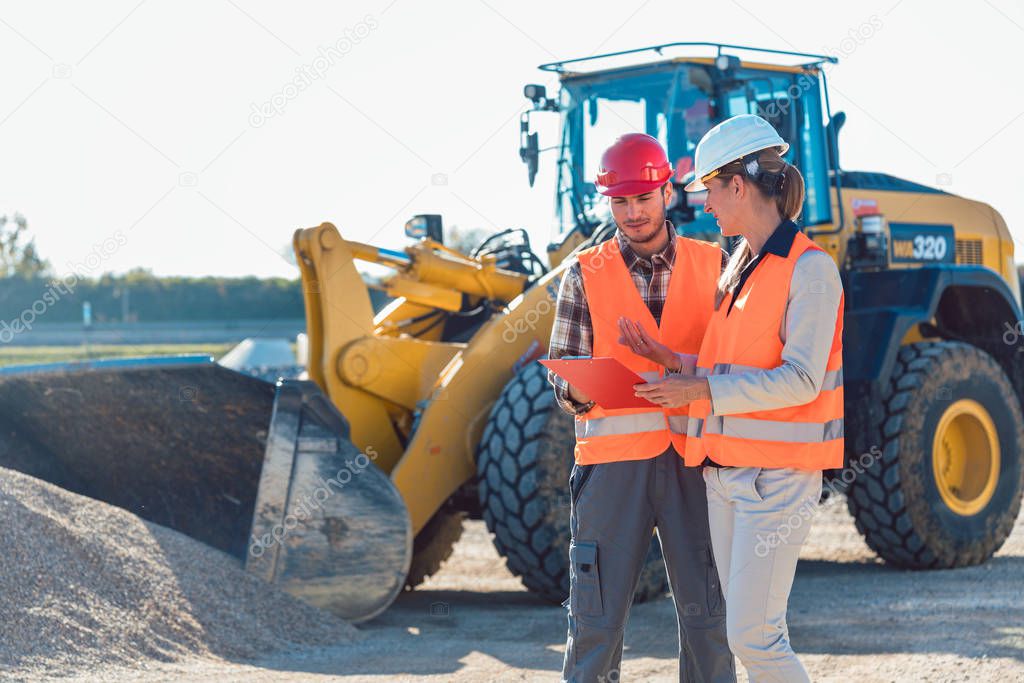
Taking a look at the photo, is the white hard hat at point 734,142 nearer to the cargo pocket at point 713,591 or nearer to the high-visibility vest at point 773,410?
the high-visibility vest at point 773,410

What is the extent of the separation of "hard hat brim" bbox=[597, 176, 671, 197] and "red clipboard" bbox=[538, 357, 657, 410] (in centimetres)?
55

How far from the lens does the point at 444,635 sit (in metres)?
5.62

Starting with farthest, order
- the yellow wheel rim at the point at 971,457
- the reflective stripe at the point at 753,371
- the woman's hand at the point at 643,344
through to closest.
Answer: the yellow wheel rim at the point at 971,457
the woman's hand at the point at 643,344
the reflective stripe at the point at 753,371

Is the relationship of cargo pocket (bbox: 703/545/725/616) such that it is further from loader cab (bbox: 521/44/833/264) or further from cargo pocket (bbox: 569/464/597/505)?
loader cab (bbox: 521/44/833/264)

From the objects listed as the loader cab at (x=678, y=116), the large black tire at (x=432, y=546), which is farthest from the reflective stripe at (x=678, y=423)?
the large black tire at (x=432, y=546)

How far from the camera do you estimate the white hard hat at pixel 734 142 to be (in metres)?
3.08

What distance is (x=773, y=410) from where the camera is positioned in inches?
118

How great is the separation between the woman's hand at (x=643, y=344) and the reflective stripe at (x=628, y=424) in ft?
0.74

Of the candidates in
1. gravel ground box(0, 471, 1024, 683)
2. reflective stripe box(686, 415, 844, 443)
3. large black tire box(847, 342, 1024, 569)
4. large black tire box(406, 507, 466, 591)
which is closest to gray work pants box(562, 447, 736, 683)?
reflective stripe box(686, 415, 844, 443)

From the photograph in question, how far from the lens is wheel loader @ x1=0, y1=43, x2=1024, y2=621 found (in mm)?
5727

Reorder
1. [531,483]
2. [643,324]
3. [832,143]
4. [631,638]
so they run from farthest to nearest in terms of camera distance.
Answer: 1. [832,143]
2. [531,483]
3. [631,638]
4. [643,324]
